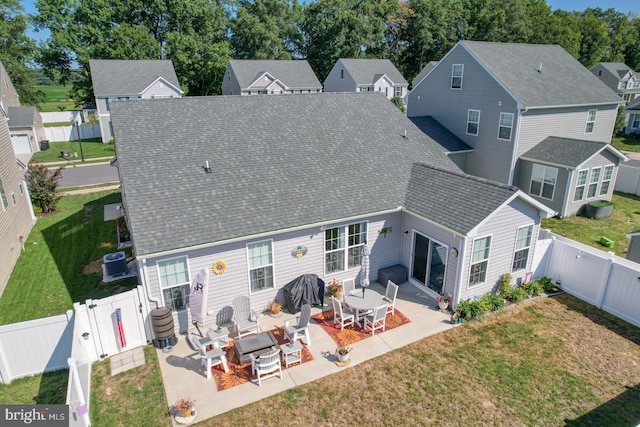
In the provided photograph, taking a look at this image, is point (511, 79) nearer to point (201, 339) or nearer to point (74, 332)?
point (201, 339)

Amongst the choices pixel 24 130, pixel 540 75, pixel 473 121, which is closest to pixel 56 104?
pixel 24 130

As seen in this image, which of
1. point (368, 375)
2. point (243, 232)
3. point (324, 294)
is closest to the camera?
point (368, 375)

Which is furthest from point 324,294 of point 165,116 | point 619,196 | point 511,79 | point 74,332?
point 619,196

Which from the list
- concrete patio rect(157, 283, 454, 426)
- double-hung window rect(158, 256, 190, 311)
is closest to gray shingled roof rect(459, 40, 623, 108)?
concrete patio rect(157, 283, 454, 426)

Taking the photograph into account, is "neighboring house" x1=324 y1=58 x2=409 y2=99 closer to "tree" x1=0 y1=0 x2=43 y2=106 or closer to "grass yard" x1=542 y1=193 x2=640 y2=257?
"grass yard" x1=542 y1=193 x2=640 y2=257

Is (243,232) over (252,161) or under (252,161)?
under

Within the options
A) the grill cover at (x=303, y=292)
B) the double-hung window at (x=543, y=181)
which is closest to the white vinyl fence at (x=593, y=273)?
the grill cover at (x=303, y=292)
